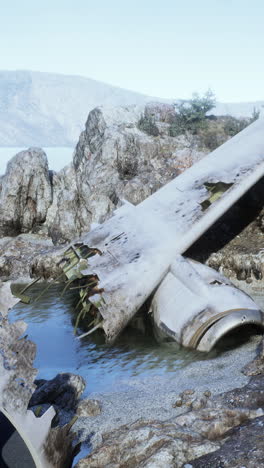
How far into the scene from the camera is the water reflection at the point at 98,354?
468 inches

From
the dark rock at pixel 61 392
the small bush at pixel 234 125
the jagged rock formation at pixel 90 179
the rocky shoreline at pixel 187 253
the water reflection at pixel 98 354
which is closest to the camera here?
the rocky shoreline at pixel 187 253

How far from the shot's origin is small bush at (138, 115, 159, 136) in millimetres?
30203

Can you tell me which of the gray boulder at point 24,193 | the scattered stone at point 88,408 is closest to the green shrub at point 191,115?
the gray boulder at point 24,193

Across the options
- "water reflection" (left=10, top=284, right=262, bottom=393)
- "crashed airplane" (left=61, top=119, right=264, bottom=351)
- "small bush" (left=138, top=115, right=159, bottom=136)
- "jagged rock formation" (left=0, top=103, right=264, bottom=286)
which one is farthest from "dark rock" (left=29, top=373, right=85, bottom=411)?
"small bush" (left=138, top=115, right=159, bottom=136)

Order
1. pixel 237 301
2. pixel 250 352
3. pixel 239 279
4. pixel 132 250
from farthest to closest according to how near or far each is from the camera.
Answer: pixel 239 279, pixel 132 250, pixel 237 301, pixel 250 352

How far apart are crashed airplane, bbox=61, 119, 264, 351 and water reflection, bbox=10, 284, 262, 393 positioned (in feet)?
1.48

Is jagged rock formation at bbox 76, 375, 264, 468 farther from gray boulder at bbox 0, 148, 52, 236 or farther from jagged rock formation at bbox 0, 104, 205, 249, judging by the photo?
gray boulder at bbox 0, 148, 52, 236

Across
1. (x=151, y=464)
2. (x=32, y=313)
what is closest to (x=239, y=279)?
(x=32, y=313)

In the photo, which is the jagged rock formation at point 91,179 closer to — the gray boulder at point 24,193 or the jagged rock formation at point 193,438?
the gray boulder at point 24,193

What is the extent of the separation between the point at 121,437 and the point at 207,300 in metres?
5.85

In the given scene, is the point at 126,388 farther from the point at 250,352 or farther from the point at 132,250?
the point at 132,250

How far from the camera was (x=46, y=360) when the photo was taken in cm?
1310

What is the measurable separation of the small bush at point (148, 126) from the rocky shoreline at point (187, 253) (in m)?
0.47

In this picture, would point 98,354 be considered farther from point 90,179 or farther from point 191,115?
point 191,115
